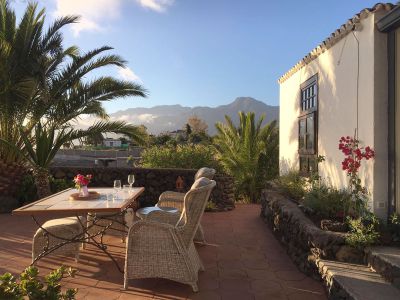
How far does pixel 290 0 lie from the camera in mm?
8773

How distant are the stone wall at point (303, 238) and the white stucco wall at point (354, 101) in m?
0.83

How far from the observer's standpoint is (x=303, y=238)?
4594 millimetres

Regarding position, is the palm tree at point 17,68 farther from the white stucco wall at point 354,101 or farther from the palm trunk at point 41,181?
the white stucco wall at point 354,101

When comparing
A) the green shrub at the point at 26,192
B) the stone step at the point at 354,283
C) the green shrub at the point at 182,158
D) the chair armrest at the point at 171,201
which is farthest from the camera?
the green shrub at the point at 182,158

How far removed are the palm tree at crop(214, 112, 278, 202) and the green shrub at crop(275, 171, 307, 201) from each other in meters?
4.43

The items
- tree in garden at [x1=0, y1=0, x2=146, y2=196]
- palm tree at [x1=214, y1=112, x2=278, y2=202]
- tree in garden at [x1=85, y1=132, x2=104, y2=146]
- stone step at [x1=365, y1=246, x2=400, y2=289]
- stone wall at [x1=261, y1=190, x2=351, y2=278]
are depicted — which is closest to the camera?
stone step at [x1=365, y1=246, x2=400, y2=289]

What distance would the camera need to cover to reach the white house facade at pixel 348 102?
4.61 metres

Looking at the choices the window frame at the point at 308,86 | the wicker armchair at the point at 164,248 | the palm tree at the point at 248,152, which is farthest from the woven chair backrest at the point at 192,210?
the palm tree at the point at 248,152

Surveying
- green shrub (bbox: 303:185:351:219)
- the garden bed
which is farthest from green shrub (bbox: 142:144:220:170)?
green shrub (bbox: 303:185:351:219)

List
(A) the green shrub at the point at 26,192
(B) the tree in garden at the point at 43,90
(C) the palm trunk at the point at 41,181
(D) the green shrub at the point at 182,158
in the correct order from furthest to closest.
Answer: (D) the green shrub at the point at 182,158, (A) the green shrub at the point at 26,192, (B) the tree in garden at the point at 43,90, (C) the palm trunk at the point at 41,181

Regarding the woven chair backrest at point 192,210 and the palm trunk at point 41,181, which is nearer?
the woven chair backrest at point 192,210

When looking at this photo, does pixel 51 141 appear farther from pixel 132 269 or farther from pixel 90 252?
pixel 132 269

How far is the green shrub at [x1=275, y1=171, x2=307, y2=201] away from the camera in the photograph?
7227 mm

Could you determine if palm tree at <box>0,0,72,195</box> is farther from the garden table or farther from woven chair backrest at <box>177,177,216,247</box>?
woven chair backrest at <box>177,177,216,247</box>
